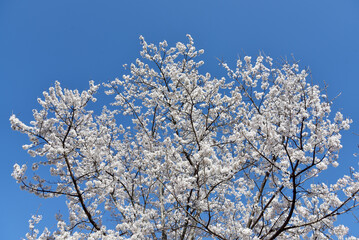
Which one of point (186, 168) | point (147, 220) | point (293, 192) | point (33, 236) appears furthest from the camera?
point (33, 236)

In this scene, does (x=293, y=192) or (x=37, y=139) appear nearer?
(x=293, y=192)

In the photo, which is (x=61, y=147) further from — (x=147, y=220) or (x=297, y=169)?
(x=297, y=169)

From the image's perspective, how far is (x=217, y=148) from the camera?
8.21 meters

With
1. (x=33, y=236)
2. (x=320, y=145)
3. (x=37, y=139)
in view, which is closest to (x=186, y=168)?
(x=320, y=145)

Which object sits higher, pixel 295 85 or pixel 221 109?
pixel 221 109

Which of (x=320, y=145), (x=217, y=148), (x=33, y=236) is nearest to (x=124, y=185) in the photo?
(x=33, y=236)

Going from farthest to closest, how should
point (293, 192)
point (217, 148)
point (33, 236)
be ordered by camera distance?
point (217, 148), point (33, 236), point (293, 192)

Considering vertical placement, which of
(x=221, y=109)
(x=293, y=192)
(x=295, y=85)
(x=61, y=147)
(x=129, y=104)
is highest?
(x=129, y=104)

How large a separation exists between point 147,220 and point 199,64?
5616 millimetres

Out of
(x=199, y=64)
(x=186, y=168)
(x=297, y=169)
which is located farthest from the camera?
(x=199, y=64)

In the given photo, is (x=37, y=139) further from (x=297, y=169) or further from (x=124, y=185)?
(x=297, y=169)

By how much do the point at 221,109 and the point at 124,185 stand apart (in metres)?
3.54

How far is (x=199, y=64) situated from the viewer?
918cm

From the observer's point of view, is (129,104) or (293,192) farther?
(129,104)
